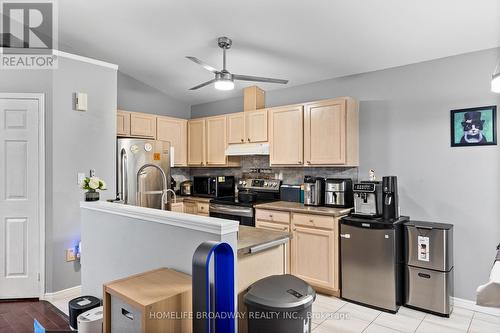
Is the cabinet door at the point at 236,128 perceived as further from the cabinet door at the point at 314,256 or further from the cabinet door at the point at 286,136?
the cabinet door at the point at 314,256

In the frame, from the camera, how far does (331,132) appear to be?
3.83 meters

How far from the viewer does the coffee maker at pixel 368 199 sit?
3428 mm

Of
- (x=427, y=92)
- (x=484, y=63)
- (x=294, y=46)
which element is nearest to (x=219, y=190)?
(x=294, y=46)

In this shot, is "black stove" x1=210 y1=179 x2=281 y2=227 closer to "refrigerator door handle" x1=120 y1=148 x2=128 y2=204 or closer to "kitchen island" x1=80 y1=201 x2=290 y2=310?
"refrigerator door handle" x1=120 y1=148 x2=128 y2=204

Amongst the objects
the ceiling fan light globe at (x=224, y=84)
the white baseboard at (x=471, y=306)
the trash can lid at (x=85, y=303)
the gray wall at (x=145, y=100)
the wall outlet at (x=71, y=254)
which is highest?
the gray wall at (x=145, y=100)

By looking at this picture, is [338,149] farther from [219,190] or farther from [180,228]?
[180,228]

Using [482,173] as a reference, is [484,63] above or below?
above

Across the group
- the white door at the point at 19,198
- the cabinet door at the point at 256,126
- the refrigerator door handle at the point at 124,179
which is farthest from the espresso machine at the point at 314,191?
the white door at the point at 19,198

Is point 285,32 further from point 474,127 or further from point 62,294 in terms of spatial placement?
point 62,294

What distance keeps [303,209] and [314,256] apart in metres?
0.55

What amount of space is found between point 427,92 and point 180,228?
9.96 feet

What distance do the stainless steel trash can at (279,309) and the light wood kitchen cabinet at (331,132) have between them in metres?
2.25

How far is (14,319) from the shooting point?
9.82 feet

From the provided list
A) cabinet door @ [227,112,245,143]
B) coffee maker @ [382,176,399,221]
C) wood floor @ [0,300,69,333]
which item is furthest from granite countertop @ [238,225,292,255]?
cabinet door @ [227,112,245,143]
